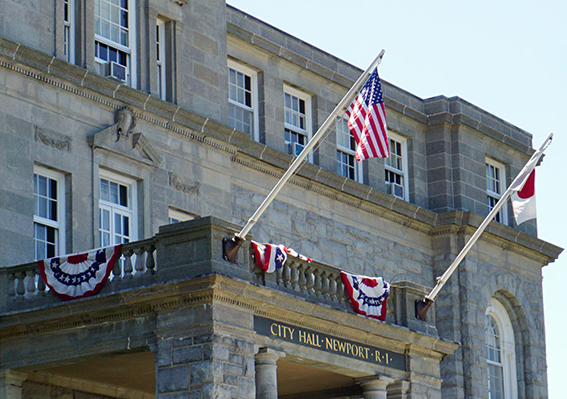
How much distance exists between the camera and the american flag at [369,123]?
25516 mm

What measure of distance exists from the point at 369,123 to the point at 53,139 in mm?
5940

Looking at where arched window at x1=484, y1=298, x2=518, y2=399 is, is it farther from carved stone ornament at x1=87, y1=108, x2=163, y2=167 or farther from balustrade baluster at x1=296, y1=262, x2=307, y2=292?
balustrade baluster at x1=296, y1=262, x2=307, y2=292

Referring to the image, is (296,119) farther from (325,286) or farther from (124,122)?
(325,286)

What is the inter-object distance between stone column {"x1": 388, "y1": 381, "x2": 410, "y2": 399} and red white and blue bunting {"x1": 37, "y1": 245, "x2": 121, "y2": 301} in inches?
254

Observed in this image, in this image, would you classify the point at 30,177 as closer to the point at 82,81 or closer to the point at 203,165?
the point at 82,81

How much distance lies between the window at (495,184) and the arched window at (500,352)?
257 cm

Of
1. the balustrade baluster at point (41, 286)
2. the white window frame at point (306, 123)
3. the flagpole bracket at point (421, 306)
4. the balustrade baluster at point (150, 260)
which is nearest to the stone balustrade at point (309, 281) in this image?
the balustrade baluster at point (150, 260)

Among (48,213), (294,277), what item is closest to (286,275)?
(294,277)

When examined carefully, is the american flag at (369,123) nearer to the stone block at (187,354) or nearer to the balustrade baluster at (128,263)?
the balustrade baluster at (128,263)

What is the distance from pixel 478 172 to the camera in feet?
123

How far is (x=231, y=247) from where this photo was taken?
70.9 feet

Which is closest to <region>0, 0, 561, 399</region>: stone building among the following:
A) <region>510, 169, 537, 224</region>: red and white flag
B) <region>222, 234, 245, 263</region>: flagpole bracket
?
<region>222, 234, 245, 263</region>: flagpole bracket

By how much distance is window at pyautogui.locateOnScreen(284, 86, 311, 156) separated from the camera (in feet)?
106

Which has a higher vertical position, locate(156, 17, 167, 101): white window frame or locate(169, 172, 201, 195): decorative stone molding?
locate(156, 17, 167, 101): white window frame
